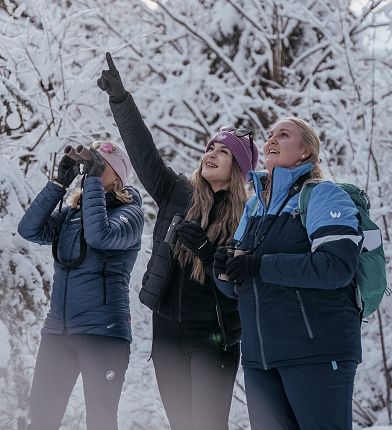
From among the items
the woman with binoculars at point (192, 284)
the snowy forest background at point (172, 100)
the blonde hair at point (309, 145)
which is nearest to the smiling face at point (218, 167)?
the woman with binoculars at point (192, 284)

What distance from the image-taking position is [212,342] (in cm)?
305

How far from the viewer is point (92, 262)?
318cm

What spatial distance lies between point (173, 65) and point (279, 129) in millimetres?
5759

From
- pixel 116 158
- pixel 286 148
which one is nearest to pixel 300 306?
pixel 286 148

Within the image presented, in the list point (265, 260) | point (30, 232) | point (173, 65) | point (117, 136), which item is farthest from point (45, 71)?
point (265, 260)

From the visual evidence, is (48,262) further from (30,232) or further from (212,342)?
(212,342)

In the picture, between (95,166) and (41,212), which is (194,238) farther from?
(41,212)

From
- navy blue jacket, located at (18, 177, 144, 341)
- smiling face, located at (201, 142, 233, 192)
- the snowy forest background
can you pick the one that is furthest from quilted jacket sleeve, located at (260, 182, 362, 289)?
the snowy forest background

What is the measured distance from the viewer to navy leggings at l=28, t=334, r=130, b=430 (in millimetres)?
3039

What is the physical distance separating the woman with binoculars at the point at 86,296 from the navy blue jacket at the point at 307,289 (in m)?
0.80

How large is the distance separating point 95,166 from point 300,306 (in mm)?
1338

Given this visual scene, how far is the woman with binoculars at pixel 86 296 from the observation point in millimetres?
3061

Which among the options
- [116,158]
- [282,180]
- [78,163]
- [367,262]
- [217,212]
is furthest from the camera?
[116,158]

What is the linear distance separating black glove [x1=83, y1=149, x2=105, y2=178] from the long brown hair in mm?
446
